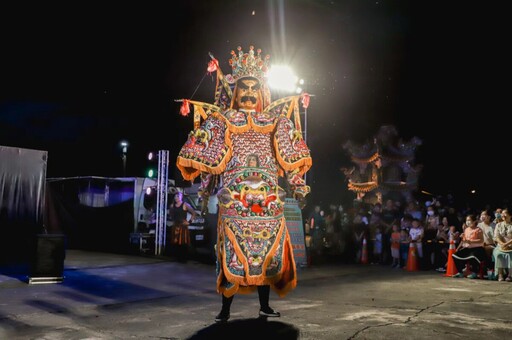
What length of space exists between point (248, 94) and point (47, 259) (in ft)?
17.5

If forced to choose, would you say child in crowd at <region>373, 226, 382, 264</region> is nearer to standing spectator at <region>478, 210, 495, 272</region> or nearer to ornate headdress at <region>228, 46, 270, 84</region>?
standing spectator at <region>478, 210, 495, 272</region>

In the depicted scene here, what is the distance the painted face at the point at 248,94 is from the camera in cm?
538

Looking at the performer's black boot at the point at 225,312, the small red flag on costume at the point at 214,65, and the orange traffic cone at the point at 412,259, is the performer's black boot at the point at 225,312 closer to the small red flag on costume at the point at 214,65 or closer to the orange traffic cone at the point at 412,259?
the small red flag on costume at the point at 214,65

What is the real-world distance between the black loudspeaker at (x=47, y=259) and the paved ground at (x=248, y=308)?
194mm

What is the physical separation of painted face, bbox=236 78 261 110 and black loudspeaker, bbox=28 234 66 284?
4957 mm

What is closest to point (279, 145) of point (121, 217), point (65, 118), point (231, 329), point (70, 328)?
point (231, 329)

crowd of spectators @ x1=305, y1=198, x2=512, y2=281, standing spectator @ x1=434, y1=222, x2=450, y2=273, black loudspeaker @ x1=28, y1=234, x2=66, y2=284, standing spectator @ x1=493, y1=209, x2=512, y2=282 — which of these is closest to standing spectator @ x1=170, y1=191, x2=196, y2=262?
crowd of spectators @ x1=305, y1=198, x2=512, y2=281

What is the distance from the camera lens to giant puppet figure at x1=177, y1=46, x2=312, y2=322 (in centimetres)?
491

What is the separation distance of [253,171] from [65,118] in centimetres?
1675

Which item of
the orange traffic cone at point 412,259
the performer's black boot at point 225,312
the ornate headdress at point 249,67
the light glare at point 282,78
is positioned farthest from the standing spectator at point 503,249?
the ornate headdress at point 249,67

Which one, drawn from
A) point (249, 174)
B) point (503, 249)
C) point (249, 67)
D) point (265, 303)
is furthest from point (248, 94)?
point (503, 249)

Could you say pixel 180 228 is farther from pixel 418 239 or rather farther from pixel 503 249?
pixel 503 249

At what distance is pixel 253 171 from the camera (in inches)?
200

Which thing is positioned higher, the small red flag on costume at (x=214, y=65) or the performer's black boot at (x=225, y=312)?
the small red flag on costume at (x=214, y=65)
